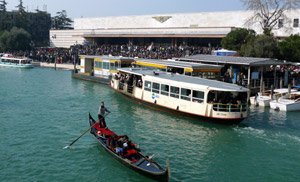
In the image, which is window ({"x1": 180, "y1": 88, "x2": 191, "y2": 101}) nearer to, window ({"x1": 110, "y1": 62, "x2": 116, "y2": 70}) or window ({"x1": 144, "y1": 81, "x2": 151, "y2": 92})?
window ({"x1": 144, "y1": 81, "x2": 151, "y2": 92})

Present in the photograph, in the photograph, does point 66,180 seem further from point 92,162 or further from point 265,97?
point 265,97

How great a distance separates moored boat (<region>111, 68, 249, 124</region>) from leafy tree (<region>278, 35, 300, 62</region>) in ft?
55.6

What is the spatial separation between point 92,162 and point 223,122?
9010 mm

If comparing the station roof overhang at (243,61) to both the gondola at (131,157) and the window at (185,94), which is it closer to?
the window at (185,94)

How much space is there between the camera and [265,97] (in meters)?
30.9

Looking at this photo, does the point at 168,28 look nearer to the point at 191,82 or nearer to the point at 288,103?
the point at 288,103

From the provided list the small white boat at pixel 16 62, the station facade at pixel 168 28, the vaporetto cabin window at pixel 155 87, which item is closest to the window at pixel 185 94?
the vaporetto cabin window at pixel 155 87

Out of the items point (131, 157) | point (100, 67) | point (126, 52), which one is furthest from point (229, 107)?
point (126, 52)

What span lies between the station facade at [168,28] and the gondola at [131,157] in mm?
37126

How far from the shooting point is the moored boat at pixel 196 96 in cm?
2269

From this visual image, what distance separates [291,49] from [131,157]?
1134 inches

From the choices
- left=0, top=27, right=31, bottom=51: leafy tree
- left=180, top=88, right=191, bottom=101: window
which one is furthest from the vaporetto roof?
left=0, top=27, right=31, bottom=51: leafy tree

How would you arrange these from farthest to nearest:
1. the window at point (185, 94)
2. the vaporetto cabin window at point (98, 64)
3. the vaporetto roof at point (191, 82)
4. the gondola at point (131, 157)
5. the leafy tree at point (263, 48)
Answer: the vaporetto cabin window at point (98, 64) → the leafy tree at point (263, 48) → the window at point (185, 94) → the vaporetto roof at point (191, 82) → the gondola at point (131, 157)

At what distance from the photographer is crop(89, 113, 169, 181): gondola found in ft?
46.8
